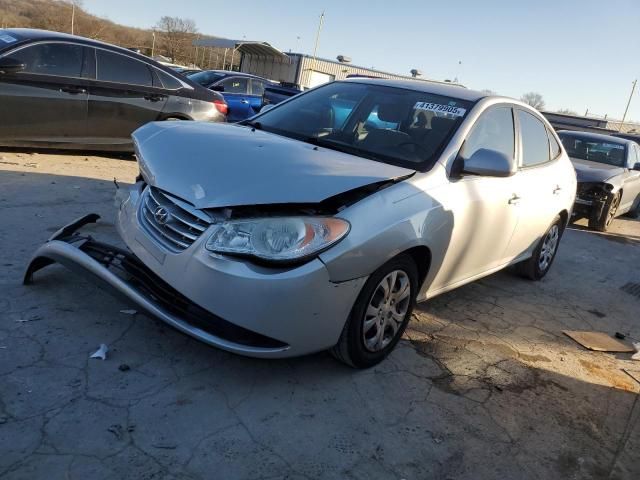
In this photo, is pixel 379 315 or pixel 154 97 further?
pixel 154 97

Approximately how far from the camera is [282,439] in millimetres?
2580

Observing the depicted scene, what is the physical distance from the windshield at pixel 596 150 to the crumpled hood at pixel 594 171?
248mm

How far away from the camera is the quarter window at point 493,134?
380 cm

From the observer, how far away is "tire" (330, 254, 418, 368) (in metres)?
3.01

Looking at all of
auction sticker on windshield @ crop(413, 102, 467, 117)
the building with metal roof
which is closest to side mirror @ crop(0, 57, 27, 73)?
auction sticker on windshield @ crop(413, 102, 467, 117)

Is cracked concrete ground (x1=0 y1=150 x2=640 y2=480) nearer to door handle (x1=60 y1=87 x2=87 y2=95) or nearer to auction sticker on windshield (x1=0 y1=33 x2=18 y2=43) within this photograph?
door handle (x1=60 y1=87 x2=87 y2=95)

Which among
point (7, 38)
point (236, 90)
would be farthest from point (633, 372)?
point (236, 90)

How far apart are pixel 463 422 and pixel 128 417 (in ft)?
5.52

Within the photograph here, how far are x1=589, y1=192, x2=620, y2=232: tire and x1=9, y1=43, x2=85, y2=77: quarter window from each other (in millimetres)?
8012

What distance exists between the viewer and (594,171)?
9.29 metres

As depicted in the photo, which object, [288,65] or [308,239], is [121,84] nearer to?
[308,239]

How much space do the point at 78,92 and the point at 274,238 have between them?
5.57 meters

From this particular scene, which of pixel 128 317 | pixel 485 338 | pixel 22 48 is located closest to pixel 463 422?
pixel 485 338

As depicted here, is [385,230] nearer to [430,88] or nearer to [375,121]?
[375,121]
